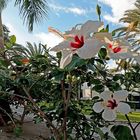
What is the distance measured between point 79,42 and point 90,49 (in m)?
0.09

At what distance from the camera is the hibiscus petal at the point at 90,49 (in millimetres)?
1003

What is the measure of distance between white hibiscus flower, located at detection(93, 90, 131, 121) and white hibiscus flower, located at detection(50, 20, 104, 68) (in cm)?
27

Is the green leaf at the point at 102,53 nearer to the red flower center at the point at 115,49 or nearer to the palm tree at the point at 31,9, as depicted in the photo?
the red flower center at the point at 115,49

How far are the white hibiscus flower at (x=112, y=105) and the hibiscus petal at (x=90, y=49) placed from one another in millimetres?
302

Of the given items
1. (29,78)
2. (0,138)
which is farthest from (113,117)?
(0,138)

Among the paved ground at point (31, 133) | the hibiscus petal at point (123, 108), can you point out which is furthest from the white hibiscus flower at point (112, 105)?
the paved ground at point (31, 133)

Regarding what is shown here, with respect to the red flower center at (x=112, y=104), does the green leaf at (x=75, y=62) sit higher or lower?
higher

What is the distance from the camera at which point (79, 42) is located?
1.08m

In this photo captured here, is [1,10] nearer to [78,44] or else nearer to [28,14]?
[28,14]

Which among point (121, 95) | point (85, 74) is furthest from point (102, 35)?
point (85, 74)

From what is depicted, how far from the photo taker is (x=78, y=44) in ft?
3.56

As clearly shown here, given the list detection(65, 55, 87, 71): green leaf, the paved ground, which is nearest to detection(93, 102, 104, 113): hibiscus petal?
detection(65, 55, 87, 71): green leaf

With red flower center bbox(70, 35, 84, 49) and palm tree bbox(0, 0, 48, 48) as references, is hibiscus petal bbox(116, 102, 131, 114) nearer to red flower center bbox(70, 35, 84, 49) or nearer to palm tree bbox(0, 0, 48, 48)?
red flower center bbox(70, 35, 84, 49)

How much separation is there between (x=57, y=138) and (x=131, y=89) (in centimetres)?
48
